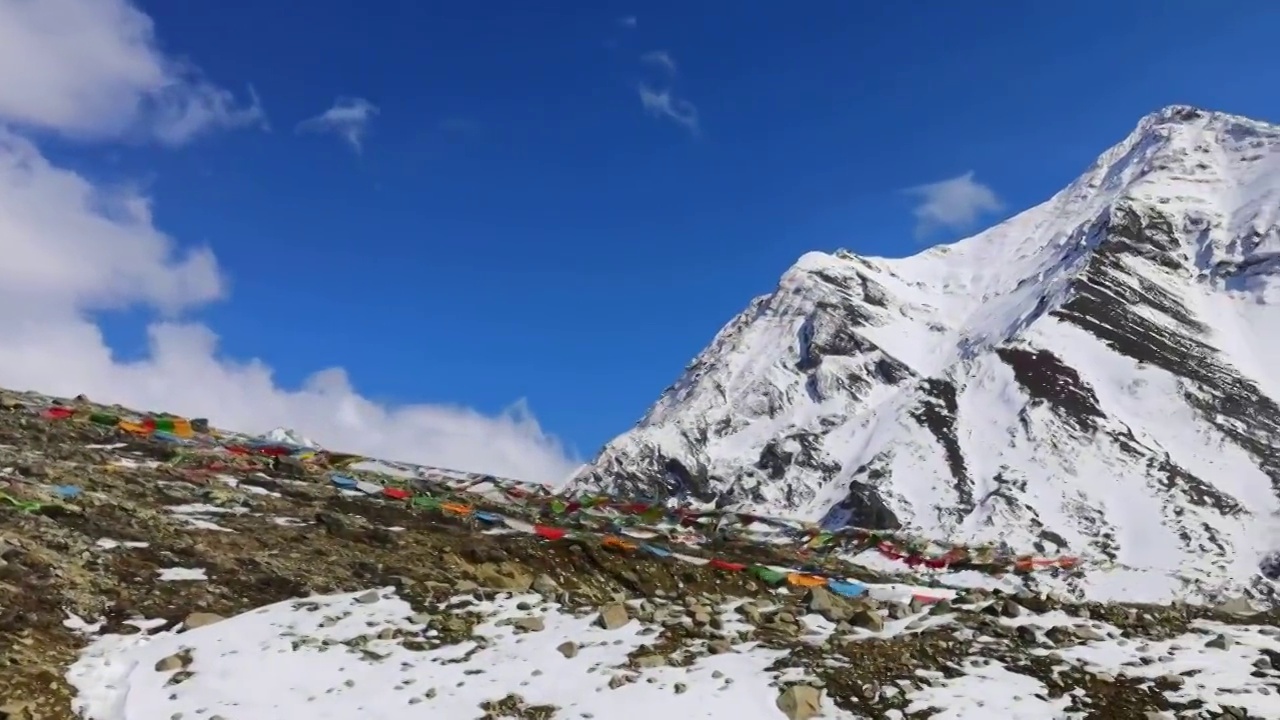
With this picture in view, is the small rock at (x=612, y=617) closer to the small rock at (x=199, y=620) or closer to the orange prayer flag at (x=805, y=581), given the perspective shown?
the orange prayer flag at (x=805, y=581)

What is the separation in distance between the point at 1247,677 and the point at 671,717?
8.86 m

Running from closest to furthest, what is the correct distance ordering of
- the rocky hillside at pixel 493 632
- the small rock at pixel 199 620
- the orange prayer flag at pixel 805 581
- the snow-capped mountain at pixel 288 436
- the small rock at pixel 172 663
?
the rocky hillside at pixel 493 632
the small rock at pixel 172 663
the small rock at pixel 199 620
the orange prayer flag at pixel 805 581
the snow-capped mountain at pixel 288 436

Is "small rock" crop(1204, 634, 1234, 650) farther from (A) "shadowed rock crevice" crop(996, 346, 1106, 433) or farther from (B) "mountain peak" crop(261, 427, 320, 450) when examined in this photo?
(A) "shadowed rock crevice" crop(996, 346, 1106, 433)

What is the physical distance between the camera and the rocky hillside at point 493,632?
39.5 ft

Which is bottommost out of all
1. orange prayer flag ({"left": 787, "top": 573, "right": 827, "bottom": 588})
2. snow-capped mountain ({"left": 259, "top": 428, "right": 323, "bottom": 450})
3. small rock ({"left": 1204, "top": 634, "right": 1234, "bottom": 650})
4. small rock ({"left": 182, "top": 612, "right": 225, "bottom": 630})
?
small rock ({"left": 1204, "top": 634, "right": 1234, "bottom": 650})

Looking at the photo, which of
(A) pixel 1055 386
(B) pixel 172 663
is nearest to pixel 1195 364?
(A) pixel 1055 386

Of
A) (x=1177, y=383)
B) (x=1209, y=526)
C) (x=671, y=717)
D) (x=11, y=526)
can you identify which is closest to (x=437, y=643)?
(x=671, y=717)

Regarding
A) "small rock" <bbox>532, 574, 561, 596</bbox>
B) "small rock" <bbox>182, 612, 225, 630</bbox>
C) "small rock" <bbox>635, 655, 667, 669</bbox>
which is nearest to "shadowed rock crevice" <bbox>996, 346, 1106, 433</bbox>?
"small rock" <bbox>532, 574, 561, 596</bbox>

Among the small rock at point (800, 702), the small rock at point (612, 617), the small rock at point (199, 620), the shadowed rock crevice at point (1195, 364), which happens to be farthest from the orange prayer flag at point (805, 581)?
the shadowed rock crevice at point (1195, 364)

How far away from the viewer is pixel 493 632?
1438 centimetres

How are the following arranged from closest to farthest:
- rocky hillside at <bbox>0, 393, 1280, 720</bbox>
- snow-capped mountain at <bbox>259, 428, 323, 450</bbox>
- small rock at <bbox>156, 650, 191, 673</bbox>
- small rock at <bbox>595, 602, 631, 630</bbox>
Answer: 1. rocky hillside at <bbox>0, 393, 1280, 720</bbox>
2. small rock at <bbox>156, 650, 191, 673</bbox>
3. small rock at <bbox>595, 602, 631, 630</bbox>
4. snow-capped mountain at <bbox>259, 428, 323, 450</bbox>

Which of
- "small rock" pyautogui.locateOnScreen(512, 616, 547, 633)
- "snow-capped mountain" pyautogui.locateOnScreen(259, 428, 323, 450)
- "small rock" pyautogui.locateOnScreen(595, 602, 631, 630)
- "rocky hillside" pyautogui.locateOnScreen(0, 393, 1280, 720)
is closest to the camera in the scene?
"rocky hillside" pyautogui.locateOnScreen(0, 393, 1280, 720)

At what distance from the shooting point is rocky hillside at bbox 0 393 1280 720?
12.0 m

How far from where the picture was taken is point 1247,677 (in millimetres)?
13141
